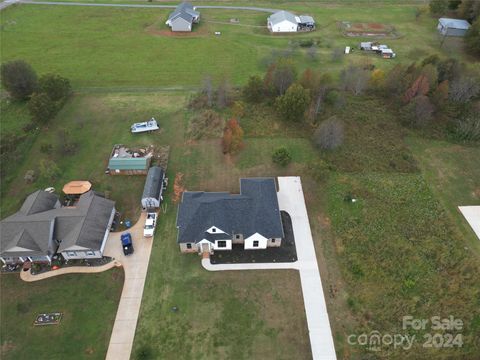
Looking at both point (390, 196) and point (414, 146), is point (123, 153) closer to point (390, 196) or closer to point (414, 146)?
point (390, 196)

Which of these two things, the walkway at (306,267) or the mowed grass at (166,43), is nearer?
the walkway at (306,267)

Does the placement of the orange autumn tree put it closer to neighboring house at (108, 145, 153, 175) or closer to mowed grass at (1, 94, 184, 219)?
mowed grass at (1, 94, 184, 219)

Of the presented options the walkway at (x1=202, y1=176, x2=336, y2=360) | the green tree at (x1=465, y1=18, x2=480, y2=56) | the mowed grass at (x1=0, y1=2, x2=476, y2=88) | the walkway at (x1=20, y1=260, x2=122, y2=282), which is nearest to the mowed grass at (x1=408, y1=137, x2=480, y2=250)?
the walkway at (x1=202, y1=176, x2=336, y2=360)

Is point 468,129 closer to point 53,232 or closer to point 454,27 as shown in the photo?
point 454,27

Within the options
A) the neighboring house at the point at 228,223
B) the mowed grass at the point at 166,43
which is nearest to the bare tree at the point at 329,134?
the neighboring house at the point at 228,223

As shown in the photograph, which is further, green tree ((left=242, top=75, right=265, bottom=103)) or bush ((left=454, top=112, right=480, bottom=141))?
green tree ((left=242, top=75, right=265, bottom=103))

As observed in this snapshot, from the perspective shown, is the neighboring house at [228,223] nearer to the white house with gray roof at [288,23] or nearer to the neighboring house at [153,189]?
the neighboring house at [153,189]
